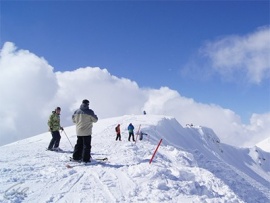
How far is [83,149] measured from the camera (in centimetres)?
1190

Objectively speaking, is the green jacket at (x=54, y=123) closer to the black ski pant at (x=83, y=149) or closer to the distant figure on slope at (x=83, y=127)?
the distant figure on slope at (x=83, y=127)

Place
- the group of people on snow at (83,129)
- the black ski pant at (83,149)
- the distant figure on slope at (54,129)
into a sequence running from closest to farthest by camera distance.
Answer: the black ski pant at (83,149), the group of people on snow at (83,129), the distant figure on slope at (54,129)

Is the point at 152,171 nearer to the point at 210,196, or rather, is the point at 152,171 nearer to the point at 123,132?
the point at 210,196

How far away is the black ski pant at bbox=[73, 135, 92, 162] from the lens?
465 inches

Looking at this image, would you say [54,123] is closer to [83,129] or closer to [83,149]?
[83,129]

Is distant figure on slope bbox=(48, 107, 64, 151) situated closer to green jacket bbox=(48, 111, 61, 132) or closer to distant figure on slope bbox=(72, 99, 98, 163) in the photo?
green jacket bbox=(48, 111, 61, 132)

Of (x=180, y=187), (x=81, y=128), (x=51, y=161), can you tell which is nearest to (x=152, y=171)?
(x=180, y=187)

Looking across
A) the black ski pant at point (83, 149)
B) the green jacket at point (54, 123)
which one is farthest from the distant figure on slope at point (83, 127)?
the green jacket at point (54, 123)

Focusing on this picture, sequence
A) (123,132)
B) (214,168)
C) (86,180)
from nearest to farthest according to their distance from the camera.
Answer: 1. (86,180)
2. (214,168)
3. (123,132)

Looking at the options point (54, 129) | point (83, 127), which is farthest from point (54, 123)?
point (83, 127)

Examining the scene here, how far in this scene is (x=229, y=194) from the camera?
1021cm

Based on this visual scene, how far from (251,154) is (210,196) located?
285 feet

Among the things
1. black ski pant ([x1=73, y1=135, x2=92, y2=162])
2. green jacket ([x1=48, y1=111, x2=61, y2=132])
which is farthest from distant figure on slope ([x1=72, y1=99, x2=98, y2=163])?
green jacket ([x1=48, y1=111, x2=61, y2=132])

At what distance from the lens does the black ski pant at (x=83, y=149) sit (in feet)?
38.7
